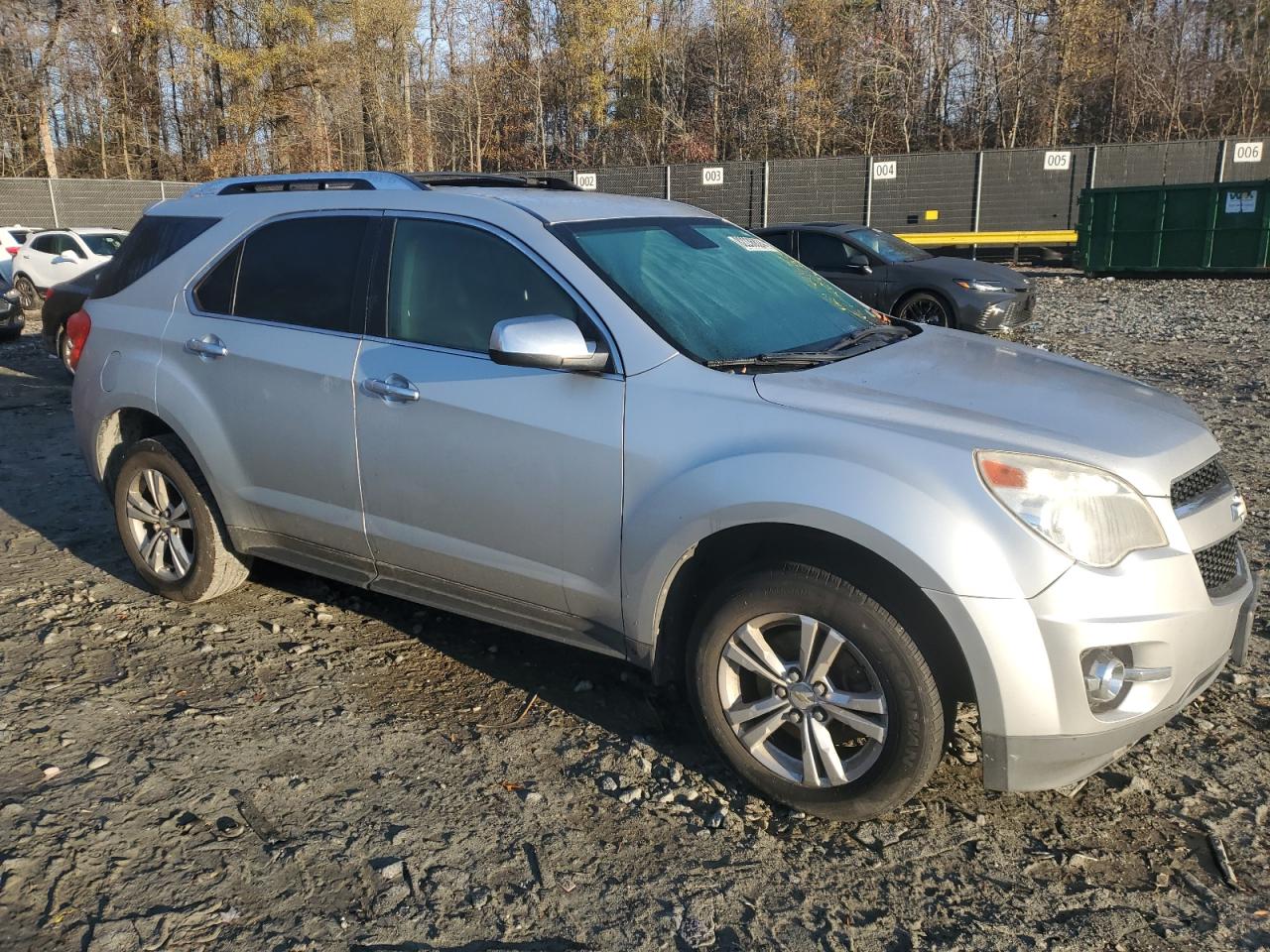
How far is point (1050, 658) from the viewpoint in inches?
103

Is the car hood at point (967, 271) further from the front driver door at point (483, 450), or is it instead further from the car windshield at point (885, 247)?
the front driver door at point (483, 450)

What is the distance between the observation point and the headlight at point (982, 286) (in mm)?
12000

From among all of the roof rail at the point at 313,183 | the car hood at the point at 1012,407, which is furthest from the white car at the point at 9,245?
the car hood at the point at 1012,407

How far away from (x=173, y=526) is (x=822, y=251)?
10.0 m

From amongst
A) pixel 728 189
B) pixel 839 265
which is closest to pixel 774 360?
pixel 839 265

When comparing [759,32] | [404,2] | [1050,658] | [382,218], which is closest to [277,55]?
[404,2]

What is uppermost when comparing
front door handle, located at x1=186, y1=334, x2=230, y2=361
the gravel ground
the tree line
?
the tree line

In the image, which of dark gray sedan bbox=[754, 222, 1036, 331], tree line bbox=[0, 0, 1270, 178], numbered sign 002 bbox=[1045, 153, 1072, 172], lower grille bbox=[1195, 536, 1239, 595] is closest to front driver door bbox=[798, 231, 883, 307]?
dark gray sedan bbox=[754, 222, 1036, 331]

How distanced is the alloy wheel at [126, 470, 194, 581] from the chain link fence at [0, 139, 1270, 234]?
1967cm

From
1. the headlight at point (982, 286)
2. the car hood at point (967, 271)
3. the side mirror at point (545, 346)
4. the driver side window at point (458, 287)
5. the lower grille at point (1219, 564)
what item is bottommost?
the lower grille at point (1219, 564)

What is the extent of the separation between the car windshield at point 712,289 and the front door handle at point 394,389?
2.51 feet

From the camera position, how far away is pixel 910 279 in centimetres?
1235

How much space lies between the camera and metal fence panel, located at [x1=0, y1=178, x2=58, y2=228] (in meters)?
26.8

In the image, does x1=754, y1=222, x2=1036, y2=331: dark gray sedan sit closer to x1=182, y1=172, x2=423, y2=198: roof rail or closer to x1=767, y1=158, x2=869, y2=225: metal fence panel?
x1=182, y1=172, x2=423, y2=198: roof rail
